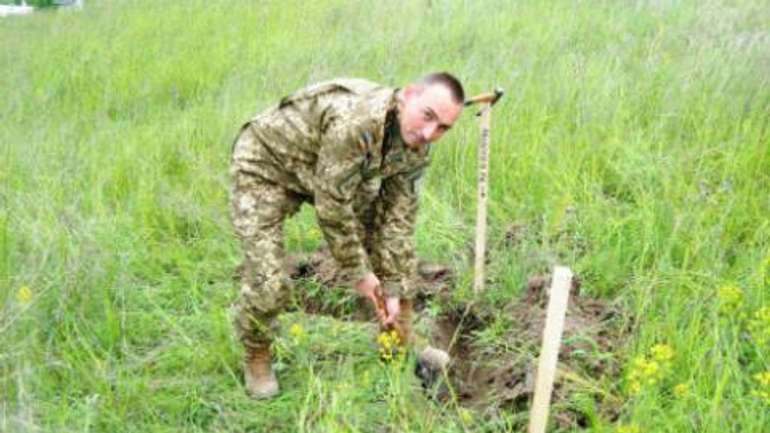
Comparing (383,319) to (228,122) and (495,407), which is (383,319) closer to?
(495,407)

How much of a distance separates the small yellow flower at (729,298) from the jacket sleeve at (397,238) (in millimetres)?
1081

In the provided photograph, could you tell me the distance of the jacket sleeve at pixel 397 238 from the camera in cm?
280

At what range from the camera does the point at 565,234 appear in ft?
10.7

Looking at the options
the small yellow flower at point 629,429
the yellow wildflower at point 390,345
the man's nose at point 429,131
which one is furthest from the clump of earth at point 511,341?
the man's nose at point 429,131

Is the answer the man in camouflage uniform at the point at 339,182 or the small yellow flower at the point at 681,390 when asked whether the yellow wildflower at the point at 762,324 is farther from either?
the man in camouflage uniform at the point at 339,182

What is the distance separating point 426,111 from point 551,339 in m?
0.77

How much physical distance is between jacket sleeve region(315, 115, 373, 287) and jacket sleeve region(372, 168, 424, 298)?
369 millimetres

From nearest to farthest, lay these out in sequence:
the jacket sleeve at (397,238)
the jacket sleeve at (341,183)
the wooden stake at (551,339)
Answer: the wooden stake at (551,339), the jacket sleeve at (341,183), the jacket sleeve at (397,238)

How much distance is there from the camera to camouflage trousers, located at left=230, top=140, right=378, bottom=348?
8.43 ft

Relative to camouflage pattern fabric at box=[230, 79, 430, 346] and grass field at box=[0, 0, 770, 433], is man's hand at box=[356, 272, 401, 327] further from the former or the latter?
grass field at box=[0, 0, 770, 433]


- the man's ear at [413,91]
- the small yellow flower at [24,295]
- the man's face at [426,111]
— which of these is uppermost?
the man's ear at [413,91]

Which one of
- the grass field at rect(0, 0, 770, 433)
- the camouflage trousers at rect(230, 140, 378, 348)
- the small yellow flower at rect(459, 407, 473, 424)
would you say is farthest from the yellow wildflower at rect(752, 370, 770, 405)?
the camouflage trousers at rect(230, 140, 378, 348)

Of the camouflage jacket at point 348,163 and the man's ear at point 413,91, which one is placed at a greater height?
the man's ear at point 413,91

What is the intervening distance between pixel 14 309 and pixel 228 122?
7.31ft
